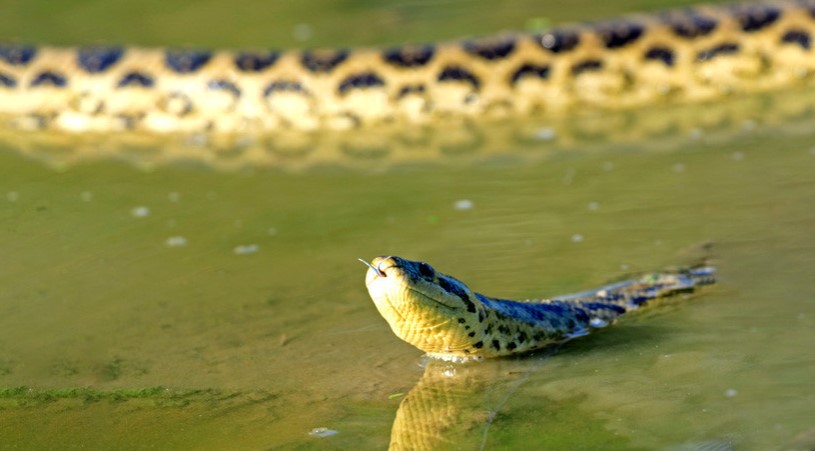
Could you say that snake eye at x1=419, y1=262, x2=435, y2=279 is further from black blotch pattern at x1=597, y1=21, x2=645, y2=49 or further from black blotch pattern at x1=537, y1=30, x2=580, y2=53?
black blotch pattern at x1=597, y1=21, x2=645, y2=49

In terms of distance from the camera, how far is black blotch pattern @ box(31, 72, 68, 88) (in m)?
10.6

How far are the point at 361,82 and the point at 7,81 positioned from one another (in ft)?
9.56

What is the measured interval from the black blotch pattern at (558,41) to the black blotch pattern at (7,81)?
417cm

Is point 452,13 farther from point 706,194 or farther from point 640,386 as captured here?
point 640,386

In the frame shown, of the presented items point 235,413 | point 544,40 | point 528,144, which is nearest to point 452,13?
point 544,40

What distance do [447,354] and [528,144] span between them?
13.0ft

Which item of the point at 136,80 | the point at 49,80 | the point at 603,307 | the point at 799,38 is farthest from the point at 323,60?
the point at 603,307

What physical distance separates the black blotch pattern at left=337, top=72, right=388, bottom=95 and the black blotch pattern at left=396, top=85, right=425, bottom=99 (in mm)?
150

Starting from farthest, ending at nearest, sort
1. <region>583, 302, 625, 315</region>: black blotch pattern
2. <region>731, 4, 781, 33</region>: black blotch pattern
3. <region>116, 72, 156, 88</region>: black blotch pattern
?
<region>116, 72, 156, 88</region>: black blotch pattern, <region>731, 4, 781, 33</region>: black blotch pattern, <region>583, 302, 625, 315</region>: black blotch pattern

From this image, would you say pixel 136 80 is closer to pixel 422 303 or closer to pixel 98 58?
pixel 98 58

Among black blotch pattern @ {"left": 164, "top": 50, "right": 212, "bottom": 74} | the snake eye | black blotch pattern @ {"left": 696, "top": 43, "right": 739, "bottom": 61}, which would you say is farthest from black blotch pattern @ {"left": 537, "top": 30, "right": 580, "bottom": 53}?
the snake eye

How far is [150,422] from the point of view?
4.77 m

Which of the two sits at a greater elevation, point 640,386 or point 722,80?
point 722,80

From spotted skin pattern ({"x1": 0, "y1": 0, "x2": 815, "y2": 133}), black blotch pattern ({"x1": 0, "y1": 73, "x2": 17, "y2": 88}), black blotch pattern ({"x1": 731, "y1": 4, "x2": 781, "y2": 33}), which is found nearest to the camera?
spotted skin pattern ({"x1": 0, "y1": 0, "x2": 815, "y2": 133})
